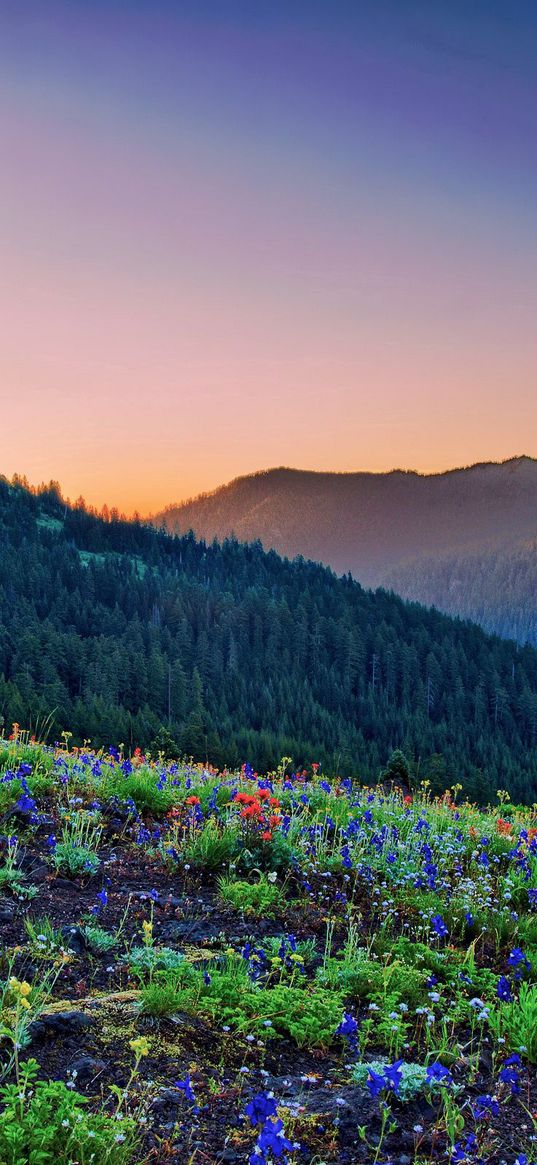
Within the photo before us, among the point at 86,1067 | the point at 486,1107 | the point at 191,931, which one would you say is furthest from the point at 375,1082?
the point at 191,931

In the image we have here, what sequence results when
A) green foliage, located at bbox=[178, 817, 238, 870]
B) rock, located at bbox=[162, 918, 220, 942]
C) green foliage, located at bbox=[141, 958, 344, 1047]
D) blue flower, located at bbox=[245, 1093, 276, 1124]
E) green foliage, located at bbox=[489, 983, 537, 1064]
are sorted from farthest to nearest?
green foliage, located at bbox=[178, 817, 238, 870] → rock, located at bbox=[162, 918, 220, 942] → green foliage, located at bbox=[489, 983, 537, 1064] → green foliage, located at bbox=[141, 958, 344, 1047] → blue flower, located at bbox=[245, 1093, 276, 1124]

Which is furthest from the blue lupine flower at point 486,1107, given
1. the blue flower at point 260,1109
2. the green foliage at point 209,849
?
the green foliage at point 209,849

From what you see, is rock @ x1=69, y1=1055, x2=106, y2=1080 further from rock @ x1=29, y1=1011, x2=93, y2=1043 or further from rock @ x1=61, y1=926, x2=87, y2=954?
rock @ x1=61, y1=926, x2=87, y2=954

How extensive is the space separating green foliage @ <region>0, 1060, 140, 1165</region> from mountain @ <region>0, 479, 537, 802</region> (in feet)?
269

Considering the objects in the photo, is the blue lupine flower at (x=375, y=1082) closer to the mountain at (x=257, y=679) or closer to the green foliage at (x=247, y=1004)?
the green foliage at (x=247, y=1004)

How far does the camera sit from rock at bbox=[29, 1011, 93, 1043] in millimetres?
3998

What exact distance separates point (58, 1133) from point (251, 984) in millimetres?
1672

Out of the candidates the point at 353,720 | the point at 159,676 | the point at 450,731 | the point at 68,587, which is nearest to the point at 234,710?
the point at 159,676

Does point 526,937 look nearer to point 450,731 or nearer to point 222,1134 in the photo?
point 222,1134

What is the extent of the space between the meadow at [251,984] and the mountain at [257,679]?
3094 inches

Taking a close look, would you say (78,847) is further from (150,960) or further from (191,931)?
(150,960)

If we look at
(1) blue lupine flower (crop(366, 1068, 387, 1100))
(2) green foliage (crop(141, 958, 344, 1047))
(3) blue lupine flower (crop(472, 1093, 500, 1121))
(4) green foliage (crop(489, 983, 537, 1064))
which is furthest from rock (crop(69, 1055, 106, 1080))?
(4) green foliage (crop(489, 983, 537, 1064))

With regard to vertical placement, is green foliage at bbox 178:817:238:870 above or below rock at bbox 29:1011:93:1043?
below

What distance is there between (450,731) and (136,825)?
150404mm
